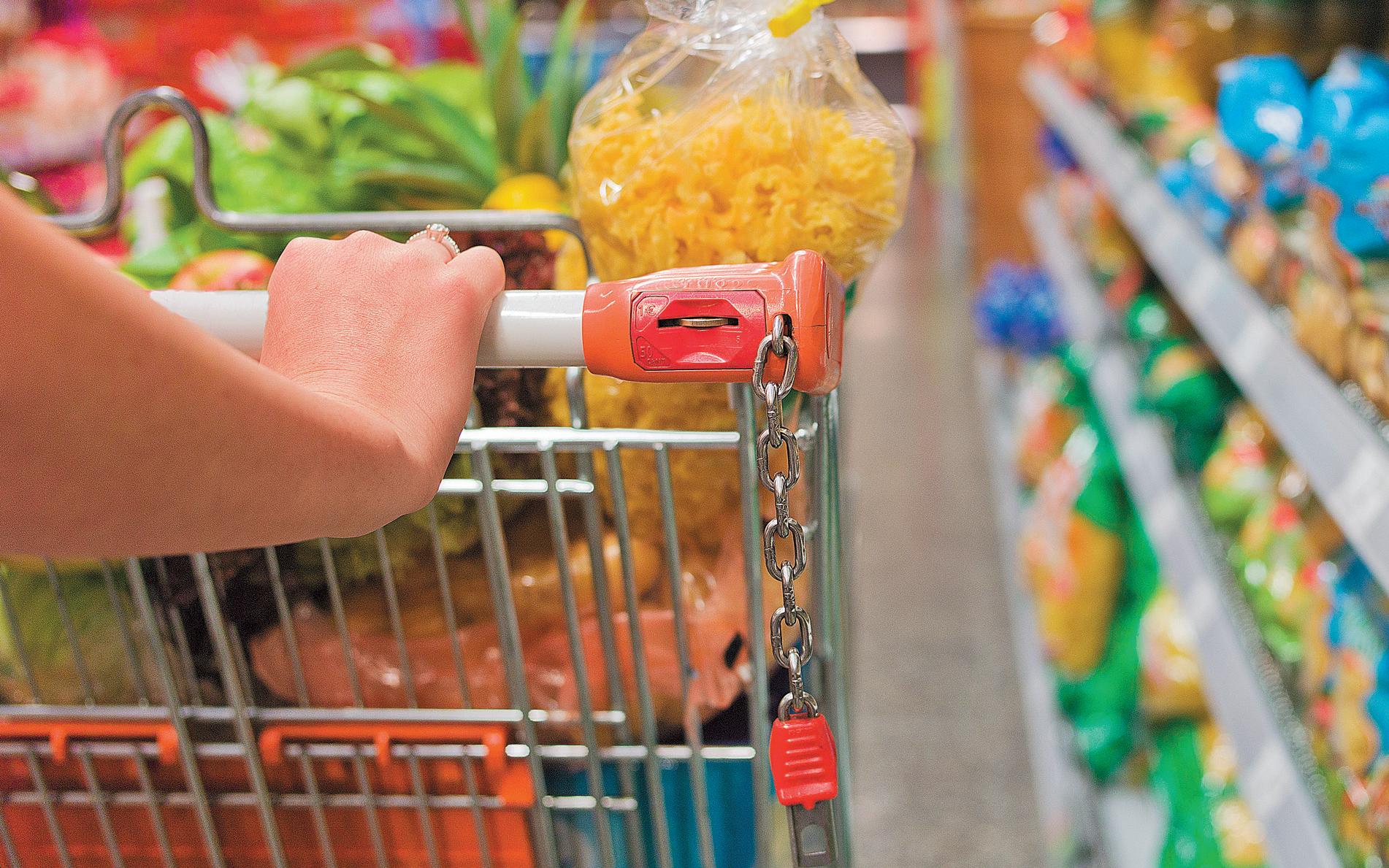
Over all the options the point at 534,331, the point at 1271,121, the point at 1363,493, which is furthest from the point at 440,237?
the point at 1271,121

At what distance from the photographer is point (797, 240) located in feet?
2.09

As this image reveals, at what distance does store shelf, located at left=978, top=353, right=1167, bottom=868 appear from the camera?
1607 millimetres

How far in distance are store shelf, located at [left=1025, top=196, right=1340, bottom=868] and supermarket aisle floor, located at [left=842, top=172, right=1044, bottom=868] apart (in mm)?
380

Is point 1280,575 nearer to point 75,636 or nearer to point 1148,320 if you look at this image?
point 1148,320

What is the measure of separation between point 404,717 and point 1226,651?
0.86 metres

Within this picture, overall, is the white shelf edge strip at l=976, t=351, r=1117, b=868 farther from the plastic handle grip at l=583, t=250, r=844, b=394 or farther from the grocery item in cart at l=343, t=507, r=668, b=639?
the plastic handle grip at l=583, t=250, r=844, b=394

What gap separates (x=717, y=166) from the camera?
0.64 meters

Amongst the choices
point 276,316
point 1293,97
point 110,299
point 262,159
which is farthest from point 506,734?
point 1293,97

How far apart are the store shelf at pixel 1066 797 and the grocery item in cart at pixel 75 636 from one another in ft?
4.50

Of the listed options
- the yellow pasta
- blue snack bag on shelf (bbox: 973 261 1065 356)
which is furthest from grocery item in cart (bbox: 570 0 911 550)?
blue snack bag on shelf (bbox: 973 261 1065 356)

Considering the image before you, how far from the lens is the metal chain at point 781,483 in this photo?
493mm

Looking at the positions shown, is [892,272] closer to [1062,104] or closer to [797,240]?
[1062,104]

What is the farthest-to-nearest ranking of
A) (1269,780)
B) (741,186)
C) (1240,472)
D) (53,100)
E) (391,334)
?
(53,100), (1240,472), (1269,780), (741,186), (391,334)

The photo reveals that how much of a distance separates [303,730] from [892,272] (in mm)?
4883
